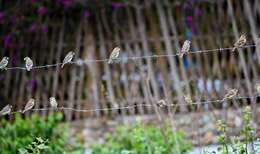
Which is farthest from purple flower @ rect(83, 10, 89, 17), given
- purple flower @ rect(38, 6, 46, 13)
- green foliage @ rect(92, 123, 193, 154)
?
green foliage @ rect(92, 123, 193, 154)

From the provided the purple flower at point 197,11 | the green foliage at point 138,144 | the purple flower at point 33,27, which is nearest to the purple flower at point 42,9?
the purple flower at point 33,27

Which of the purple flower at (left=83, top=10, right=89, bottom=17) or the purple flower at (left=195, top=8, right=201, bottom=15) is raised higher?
the purple flower at (left=83, top=10, right=89, bottom=17)

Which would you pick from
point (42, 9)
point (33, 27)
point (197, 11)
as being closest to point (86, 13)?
point (42, 9)

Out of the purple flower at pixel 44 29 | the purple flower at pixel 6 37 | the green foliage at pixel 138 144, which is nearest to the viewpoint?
the green foliage at pixel 138 144

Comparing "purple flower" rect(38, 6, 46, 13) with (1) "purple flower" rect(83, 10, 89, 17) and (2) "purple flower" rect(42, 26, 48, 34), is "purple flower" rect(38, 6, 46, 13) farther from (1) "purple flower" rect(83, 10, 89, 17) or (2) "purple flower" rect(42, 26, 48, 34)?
(1) "purple flower" rect(83, 10, 89, 17)

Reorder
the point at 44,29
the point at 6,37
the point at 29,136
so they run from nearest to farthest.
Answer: the point at 29,136
the point at 6,37
the point at 44,29

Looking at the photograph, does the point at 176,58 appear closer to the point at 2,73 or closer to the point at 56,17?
the point at 56,17

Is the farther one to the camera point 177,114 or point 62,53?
point 62,53

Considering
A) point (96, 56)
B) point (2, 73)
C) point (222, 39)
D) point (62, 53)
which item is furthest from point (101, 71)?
point (222, 39)

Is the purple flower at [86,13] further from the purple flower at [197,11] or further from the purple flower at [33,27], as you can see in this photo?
the purple flower at [197,11]

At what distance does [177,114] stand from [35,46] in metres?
2.19

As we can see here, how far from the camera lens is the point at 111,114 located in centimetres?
471

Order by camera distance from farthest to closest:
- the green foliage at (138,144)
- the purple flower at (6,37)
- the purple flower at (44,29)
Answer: the purple flower at (44,29) → the purple flower at (6,37) → the green foliage at (138,144)

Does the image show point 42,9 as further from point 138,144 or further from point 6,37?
point 138,144
